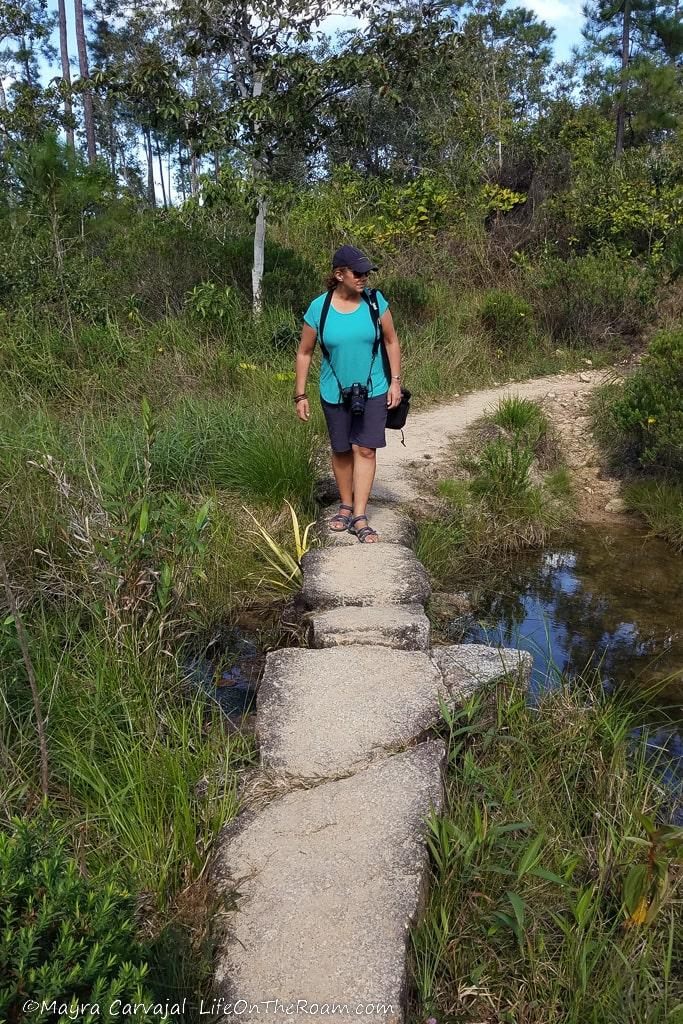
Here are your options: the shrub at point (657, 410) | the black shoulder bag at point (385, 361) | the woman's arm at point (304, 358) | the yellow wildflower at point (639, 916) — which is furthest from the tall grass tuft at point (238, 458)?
the yellow wildflower at point (639, 916)

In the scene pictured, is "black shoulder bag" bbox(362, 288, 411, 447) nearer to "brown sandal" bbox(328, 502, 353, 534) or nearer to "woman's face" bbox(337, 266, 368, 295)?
"woman's face" bbox(337, 266, 368, 295)

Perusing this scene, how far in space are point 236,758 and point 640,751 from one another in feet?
4.92

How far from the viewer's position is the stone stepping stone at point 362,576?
3.79 m

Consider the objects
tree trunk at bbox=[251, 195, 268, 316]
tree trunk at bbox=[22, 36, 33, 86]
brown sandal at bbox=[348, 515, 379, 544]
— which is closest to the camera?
brown sandal at bbox=[348, 515, 379, 544]

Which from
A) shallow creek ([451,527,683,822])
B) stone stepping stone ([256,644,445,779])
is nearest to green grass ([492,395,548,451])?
shallow creek ([451,527,683,822])

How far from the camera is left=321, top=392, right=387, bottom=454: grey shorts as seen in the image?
13.5 feet

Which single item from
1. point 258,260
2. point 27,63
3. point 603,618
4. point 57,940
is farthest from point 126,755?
point 27,63

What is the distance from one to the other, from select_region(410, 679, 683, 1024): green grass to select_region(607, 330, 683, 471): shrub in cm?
385

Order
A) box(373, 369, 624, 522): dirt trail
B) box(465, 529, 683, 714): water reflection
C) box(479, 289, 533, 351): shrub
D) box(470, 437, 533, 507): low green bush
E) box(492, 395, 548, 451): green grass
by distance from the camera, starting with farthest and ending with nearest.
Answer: box(479, 289, 533, 351): shrub
box(492, 395, 548, 451): green grass
box(373, 369, 624, 522): dirt trail
box(470, 437, 533, 507): low green bush
box(465, 529, 683, 714): water reflection

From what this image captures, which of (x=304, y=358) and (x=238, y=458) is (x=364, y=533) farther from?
(x=238, y=458)

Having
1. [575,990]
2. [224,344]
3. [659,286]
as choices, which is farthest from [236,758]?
[659,286]

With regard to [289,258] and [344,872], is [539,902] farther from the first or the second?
[289,258]

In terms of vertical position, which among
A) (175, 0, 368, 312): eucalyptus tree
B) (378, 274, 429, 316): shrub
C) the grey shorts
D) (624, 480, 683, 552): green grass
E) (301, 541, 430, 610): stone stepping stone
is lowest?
(624, 480, 683, 552): green grass

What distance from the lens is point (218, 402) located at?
6.14 m
